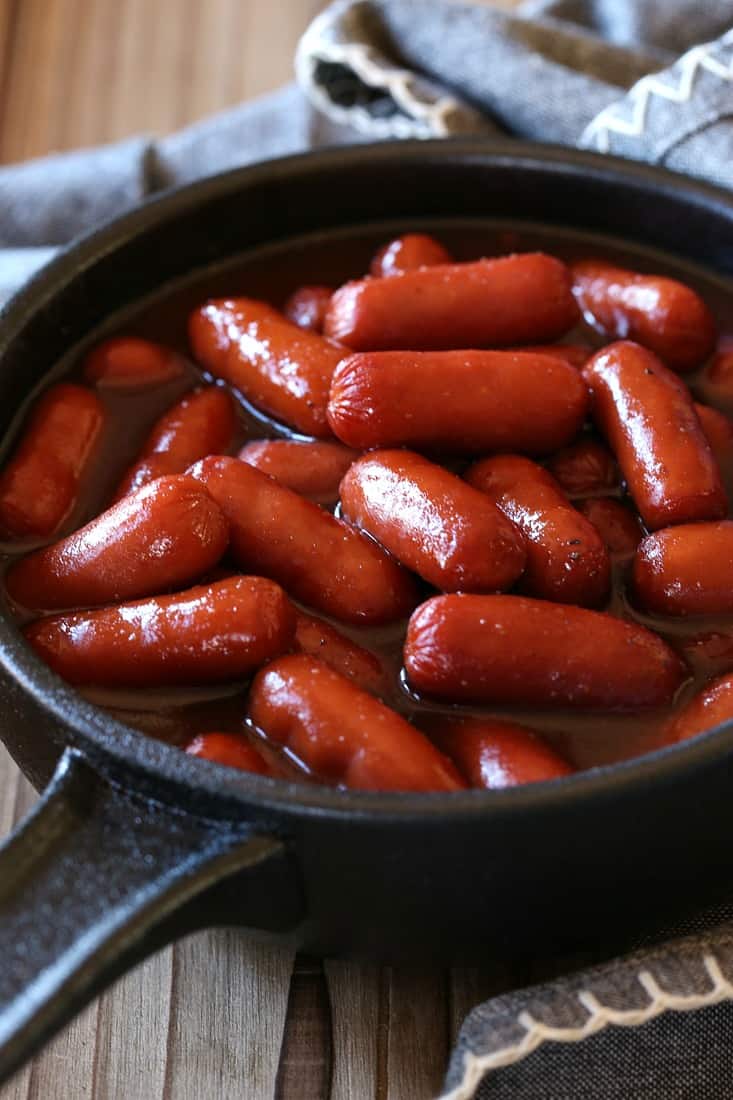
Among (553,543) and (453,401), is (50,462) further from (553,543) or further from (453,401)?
(553,543)

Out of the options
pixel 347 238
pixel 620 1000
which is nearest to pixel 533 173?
pixel 347 238

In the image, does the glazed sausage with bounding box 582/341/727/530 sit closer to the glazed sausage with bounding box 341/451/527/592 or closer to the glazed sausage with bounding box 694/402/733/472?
the glazed sausage with bounding box 694/402/733/472

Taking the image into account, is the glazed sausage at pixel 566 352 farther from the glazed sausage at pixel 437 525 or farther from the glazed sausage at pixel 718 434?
the glazed sausage at pixel 437 525

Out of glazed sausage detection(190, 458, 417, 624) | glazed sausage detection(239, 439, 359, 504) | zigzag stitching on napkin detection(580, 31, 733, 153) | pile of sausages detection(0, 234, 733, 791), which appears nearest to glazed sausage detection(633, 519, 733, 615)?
pile of sausages detection(0, 234, 733, 791)

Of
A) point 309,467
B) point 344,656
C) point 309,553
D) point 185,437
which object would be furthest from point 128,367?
point 344,656

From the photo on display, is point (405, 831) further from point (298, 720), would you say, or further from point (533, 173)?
point (533, 173)

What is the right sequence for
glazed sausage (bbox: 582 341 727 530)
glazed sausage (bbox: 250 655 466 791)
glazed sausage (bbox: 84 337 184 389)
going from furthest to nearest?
glazed sausage (bbox: 84 337 184 389) → glazed sausage (bbox: 582 341 727 530) → glazed sausage (bbox: 250 655 466 791)

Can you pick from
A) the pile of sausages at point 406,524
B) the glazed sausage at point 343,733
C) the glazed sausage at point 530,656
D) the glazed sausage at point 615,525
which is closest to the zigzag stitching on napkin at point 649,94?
the pile of sausages at point 406,524
